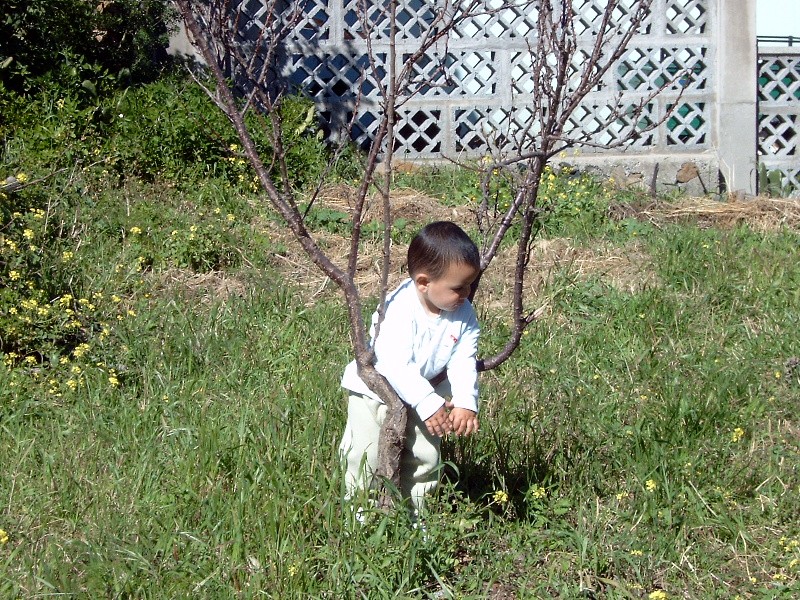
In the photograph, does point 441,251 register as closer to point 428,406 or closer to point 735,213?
point 428,406

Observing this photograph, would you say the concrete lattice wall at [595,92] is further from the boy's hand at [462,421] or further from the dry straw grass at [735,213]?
the boy's hand at [462,421]

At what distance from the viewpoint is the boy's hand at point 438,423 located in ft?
9.54

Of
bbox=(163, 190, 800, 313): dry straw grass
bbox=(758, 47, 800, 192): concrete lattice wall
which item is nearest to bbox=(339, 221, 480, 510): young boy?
bbox=(163, 190, 800, 313): dry straw grass

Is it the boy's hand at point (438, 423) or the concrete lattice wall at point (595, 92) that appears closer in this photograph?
the boy's hand at point (438, 423)

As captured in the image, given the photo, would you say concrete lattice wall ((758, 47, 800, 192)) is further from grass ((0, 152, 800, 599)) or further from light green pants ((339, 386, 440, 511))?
light green pants ((339, 386, 440, 511))

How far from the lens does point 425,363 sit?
3.09 m

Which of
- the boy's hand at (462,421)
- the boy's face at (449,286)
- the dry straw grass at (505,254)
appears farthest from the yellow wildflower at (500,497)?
the dry straw grass at (505,254)

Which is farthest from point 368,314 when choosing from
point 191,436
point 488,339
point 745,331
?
point 745,331

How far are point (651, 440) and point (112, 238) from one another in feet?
11.7

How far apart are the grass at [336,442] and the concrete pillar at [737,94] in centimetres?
268

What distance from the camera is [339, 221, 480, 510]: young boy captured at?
2934 mm

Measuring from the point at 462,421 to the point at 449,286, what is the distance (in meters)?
0.42

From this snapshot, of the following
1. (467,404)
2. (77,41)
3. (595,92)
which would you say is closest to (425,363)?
(467,404)

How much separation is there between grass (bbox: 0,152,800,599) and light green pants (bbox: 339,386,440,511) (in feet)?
0.32
